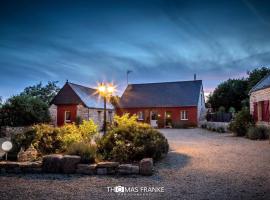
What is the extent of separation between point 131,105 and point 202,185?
30.4 metres

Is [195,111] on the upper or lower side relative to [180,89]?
lower

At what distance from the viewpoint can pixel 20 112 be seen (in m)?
22.1

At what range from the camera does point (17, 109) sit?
22.0 meters

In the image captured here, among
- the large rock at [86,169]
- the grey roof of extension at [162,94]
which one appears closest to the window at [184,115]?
the grey roof of extension at [162,94]

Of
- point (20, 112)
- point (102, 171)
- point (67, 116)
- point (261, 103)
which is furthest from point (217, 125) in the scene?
point (102, 171)

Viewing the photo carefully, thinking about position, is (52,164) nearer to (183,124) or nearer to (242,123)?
(242,123)

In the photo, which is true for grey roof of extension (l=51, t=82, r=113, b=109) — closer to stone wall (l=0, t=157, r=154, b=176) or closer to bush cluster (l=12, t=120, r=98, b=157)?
bush cluster (l=12, t=120, r=98, b=157)

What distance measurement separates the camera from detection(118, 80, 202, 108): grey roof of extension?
3416cm

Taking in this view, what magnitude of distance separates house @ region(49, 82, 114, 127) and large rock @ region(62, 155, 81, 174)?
68.1 feet

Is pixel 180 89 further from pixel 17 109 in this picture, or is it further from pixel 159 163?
pixel 159 163

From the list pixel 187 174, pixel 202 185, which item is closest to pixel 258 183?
pixel 202 185

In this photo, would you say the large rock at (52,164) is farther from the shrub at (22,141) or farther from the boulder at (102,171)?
the shrub at (22,141)

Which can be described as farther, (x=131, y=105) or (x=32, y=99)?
(x=131, y=105)

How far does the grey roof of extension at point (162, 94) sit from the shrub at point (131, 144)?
974 inches
